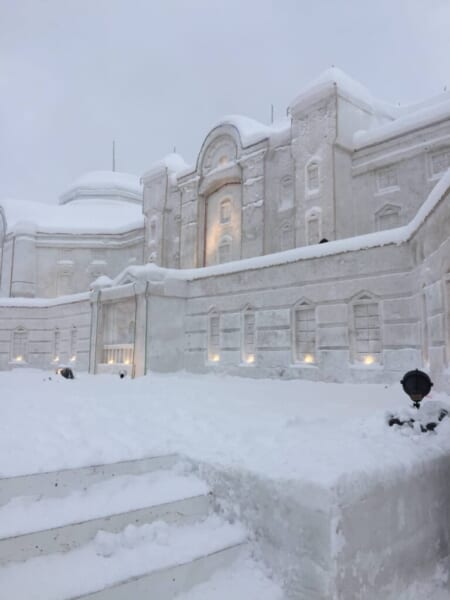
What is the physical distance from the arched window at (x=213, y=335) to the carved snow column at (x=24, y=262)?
22.3 meters

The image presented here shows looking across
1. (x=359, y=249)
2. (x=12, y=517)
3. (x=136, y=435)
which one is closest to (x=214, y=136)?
(x=359, y=249)

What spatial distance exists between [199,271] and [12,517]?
606 inches

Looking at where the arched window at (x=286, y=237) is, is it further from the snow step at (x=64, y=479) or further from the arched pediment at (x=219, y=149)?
the snow step at (x=64, y=479)

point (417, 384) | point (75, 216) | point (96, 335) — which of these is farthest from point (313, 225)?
point (75, 216)

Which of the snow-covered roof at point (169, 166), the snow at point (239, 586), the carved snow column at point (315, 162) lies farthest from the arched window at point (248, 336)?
the snow-covered roof at point (169, 166)

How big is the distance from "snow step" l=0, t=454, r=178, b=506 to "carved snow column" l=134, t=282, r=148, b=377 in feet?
43.5

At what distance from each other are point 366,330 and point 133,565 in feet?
36.6

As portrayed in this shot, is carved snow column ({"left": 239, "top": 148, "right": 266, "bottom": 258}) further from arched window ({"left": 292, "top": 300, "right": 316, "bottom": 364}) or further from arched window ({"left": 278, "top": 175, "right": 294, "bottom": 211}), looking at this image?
arched window ({"left": 292, "top": 300, "right": 316, "bottom": 364})

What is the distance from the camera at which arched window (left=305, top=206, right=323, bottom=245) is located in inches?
886

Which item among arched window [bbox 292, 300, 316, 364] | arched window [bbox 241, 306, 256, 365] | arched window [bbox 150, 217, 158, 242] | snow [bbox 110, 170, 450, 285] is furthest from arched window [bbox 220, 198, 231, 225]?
arched window [bbox 292, 300, 316, 364]

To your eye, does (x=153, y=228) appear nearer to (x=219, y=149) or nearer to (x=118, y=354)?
(x=219, y=149)

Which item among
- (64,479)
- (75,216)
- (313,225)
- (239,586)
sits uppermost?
(75,216)

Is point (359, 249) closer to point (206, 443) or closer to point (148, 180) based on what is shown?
point (206, 443)

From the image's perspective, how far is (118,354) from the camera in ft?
67.8
